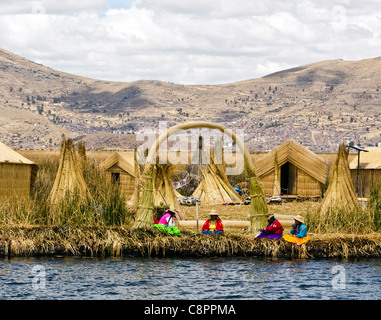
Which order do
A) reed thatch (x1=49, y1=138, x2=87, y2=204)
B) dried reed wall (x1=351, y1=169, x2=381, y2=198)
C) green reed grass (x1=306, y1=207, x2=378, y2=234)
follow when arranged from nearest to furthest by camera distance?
green reed grass (x1=306, y1=207, x2=378, y2=234) → reed thatch (x1=49, y1=138, x2=87, y2=204) → dried reed wall (x1=351, y1=169, x2=381, y2=198)

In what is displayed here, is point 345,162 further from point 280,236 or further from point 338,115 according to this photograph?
point 338,115

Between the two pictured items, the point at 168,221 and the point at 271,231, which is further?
the point at 168,221

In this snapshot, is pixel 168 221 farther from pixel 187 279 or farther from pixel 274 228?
pixel 187 279

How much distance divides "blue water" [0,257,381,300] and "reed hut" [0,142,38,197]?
4094 mm

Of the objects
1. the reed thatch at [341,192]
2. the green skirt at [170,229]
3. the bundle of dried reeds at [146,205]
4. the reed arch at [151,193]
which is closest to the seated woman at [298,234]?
the reed arch at [151,193]

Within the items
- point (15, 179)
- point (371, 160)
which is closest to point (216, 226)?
point (15, 179)

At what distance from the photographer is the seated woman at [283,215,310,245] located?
1315 cm

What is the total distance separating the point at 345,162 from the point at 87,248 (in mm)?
6137

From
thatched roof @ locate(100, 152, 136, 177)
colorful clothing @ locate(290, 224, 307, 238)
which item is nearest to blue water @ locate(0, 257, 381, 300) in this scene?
colorful clothing @ locate(290, 224, 307, 238)

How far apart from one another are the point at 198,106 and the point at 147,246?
431 ft

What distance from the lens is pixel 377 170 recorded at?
2339 cm

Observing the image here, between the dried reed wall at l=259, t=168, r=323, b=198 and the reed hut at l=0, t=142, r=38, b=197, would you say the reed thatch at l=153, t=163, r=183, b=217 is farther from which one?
the dried reed wall at l=259, t=168, r=323, b=198

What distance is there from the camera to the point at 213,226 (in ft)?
45.5

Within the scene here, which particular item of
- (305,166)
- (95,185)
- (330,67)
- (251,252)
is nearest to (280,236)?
(251,252)
